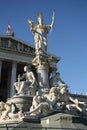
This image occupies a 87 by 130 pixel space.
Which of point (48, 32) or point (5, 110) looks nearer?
point (5, 110)

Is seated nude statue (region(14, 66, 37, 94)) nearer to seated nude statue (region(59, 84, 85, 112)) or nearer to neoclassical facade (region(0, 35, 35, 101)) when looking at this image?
seated nude statue (region(59, 84, 85, 112))

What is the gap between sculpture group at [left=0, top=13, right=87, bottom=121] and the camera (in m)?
14.3

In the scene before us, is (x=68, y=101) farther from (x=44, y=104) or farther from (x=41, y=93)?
(x=44, y=104)

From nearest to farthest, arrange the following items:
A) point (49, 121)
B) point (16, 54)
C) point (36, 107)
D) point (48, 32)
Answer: point (49, 121), point (36, 107), point (48, 32), point (16, 54)

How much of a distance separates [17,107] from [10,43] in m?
38.1

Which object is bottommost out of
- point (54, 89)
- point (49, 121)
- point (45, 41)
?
point (49, 121)

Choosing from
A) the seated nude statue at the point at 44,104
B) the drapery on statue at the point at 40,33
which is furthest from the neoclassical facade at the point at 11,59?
the seated nude statue at the point at 44,104

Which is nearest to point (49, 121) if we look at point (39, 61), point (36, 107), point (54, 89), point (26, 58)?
point (36, 107)

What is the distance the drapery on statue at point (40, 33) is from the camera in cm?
1891

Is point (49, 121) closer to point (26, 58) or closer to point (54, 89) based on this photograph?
point (54, 89)

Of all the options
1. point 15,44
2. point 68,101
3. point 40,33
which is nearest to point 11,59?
point 15,44

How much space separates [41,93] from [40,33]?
4.71m

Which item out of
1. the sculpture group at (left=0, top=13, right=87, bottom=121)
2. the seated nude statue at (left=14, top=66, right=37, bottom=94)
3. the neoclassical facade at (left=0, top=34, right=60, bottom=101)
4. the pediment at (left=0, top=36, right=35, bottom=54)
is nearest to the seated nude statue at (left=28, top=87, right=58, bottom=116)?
the sculpture group at (left=0, top=13, right=87, bottom=121)

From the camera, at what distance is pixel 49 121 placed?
12.6 m
